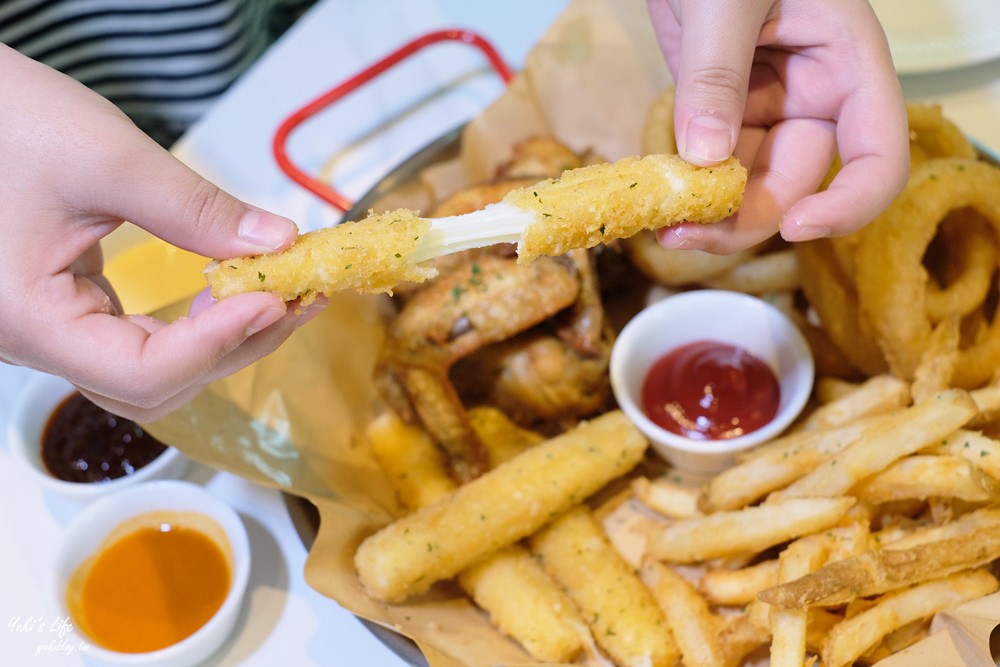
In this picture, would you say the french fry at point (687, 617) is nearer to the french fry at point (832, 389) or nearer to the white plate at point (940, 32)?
the french fry at point (832, 389)

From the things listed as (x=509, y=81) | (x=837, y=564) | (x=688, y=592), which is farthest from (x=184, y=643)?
(x=509, y=81)

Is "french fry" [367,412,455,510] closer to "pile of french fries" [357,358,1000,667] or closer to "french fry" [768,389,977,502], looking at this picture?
"pile of french fries" [357,358,1000,667]

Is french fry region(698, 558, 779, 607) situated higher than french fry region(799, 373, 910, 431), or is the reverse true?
french fry region(799, 373, 910, 431)

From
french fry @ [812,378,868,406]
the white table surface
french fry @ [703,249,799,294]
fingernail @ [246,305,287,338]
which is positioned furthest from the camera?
french fry @ [703,249,799,294]

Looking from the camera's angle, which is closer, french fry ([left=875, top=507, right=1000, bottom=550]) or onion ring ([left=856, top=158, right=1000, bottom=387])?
french fry ([left=875, top=507, right=1000, bottom=550])

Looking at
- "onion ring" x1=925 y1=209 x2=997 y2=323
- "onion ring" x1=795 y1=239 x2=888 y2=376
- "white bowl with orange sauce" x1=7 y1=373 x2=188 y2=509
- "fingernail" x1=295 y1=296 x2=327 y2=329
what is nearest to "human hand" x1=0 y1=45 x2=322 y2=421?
"fingernail" x1=295 y1=296 x2=327 y2=329

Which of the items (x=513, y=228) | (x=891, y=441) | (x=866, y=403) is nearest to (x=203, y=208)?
(x=513, y=228)

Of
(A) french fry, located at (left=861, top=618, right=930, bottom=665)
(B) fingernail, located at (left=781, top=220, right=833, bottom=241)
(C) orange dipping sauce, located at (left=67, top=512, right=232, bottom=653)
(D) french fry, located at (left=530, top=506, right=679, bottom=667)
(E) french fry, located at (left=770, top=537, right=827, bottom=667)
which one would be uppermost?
(B) fingernail, located at (left=781, top=220, right=833, bottom=241)

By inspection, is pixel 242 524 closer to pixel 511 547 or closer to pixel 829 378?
pixel 511 547
